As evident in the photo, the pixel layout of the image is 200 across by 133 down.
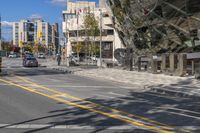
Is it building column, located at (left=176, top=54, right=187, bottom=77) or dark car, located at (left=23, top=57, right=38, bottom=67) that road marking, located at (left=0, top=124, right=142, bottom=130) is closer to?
building column, located at (left=176, top=54, right=187, bottom=77)

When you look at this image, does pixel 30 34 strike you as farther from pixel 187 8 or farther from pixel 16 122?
pixel 16 122

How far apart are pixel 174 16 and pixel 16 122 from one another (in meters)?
40.8

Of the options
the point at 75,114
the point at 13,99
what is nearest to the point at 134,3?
the point at 13,99

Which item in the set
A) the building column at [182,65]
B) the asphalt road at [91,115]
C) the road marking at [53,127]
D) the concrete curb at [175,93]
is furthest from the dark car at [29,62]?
the road marking at [53,127]

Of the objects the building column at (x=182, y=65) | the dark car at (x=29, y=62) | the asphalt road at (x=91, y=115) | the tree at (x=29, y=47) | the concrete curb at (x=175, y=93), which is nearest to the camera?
the asphalt road at (x=91, y=115)

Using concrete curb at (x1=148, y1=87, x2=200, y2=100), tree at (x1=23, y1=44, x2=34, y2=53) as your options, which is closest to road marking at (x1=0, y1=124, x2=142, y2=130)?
concrete curb at (x1=148, y1=87, x2=200, y2=100)

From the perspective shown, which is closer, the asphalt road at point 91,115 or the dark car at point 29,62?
the asphalt road at point 91,115

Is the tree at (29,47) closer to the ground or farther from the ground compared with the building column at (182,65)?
farther from the ground

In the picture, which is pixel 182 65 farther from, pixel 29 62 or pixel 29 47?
pixel 29 47

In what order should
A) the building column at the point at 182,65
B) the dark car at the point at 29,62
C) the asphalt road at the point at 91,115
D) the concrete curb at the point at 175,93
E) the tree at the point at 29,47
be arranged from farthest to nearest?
the tree at the point at 29,47
the dark car at the point at 29,62
the building column at the point at 182,65
the concrete curb at the point at 175,93
the asphalt road at the point at 91,115

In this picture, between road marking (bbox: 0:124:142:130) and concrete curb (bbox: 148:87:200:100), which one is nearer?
road marking (bbox: 0:124:142:130)

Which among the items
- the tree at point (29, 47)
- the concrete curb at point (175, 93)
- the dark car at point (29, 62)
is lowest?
the concrete curb at point (175, 93)

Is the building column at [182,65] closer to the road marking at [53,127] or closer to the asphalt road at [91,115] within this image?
the asphalt road at [91,115]

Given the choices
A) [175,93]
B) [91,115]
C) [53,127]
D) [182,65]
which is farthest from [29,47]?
[53,127]
